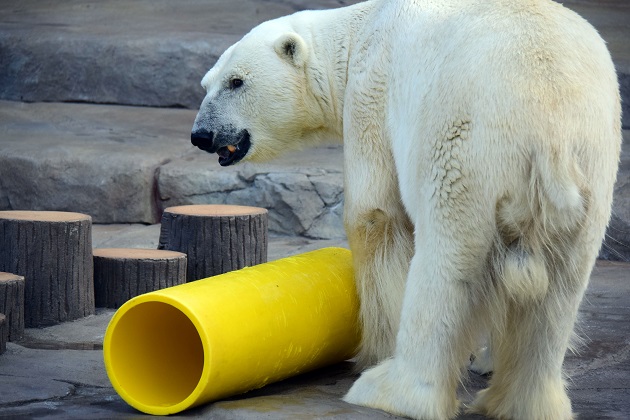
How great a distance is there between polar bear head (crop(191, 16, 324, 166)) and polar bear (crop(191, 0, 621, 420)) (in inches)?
16.1

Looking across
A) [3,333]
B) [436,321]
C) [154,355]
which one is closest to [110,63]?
[3,333]

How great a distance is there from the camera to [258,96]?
3.75m

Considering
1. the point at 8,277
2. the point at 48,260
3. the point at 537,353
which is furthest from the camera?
the point at 48,260

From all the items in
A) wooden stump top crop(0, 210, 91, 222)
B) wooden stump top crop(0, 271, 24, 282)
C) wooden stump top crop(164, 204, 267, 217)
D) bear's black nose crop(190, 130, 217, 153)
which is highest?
bear's black nose crop(190, 130, 217, 153)

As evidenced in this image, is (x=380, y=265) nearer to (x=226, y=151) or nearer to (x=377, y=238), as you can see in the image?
(x=377, y=238)

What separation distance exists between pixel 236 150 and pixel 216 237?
2.35ft

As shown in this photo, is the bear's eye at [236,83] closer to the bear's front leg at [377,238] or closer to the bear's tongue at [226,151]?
the bear's tongue at [226,151]

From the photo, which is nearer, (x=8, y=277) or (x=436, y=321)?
(x=436, y=321)

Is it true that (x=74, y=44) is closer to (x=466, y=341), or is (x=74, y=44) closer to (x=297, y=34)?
(x=297, y=34)

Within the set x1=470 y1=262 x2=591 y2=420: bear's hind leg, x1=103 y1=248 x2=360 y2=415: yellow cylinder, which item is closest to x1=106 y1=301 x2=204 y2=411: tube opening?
x1=103 y1=248 x2=360 y2=415: yellow cylinder

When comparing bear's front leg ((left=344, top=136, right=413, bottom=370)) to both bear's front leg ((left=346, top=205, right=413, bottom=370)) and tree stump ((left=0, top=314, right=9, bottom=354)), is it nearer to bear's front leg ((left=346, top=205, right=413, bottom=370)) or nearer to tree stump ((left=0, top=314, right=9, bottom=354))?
bear's front leg ((left=346, top=205, right=413, bottom=370))

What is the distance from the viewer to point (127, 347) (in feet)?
10.4

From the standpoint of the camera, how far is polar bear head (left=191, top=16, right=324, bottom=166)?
371 centimetres

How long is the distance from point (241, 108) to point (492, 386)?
139 cm
